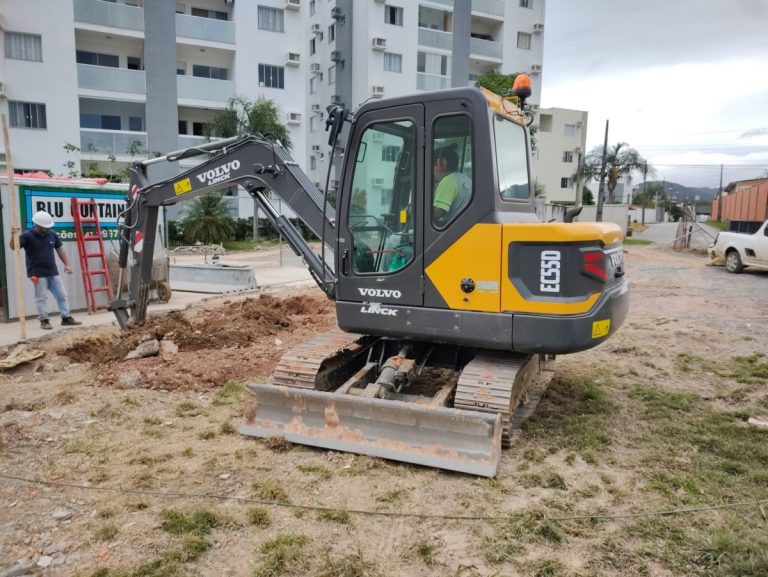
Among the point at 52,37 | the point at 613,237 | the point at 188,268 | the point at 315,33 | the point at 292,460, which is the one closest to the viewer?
the point at 292,460

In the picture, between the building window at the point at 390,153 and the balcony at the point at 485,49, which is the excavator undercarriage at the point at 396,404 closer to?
the building window at the point at 390,153

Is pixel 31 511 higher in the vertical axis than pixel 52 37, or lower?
lower

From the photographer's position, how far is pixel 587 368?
22.9 ft

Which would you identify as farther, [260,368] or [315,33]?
[315,33]

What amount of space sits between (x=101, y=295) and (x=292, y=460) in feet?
25.0

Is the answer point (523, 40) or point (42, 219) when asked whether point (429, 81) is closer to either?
point (523, 40)

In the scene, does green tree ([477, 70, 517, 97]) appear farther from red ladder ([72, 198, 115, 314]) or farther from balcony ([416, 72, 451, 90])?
red ladder ([72, 198, 115, 314])

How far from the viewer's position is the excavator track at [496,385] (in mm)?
4242

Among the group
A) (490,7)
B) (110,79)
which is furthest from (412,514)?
(490,7)

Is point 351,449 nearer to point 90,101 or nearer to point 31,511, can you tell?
point 31,511

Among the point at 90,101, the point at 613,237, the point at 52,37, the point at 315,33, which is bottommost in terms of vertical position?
the point at 613,237

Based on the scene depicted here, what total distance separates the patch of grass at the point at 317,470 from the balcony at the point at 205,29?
29.0 metres

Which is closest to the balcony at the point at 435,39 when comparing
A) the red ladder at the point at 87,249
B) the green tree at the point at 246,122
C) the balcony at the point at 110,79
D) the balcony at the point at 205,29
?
the balcony at the point at 205,29

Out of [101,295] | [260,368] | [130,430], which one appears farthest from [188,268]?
[130,430]
